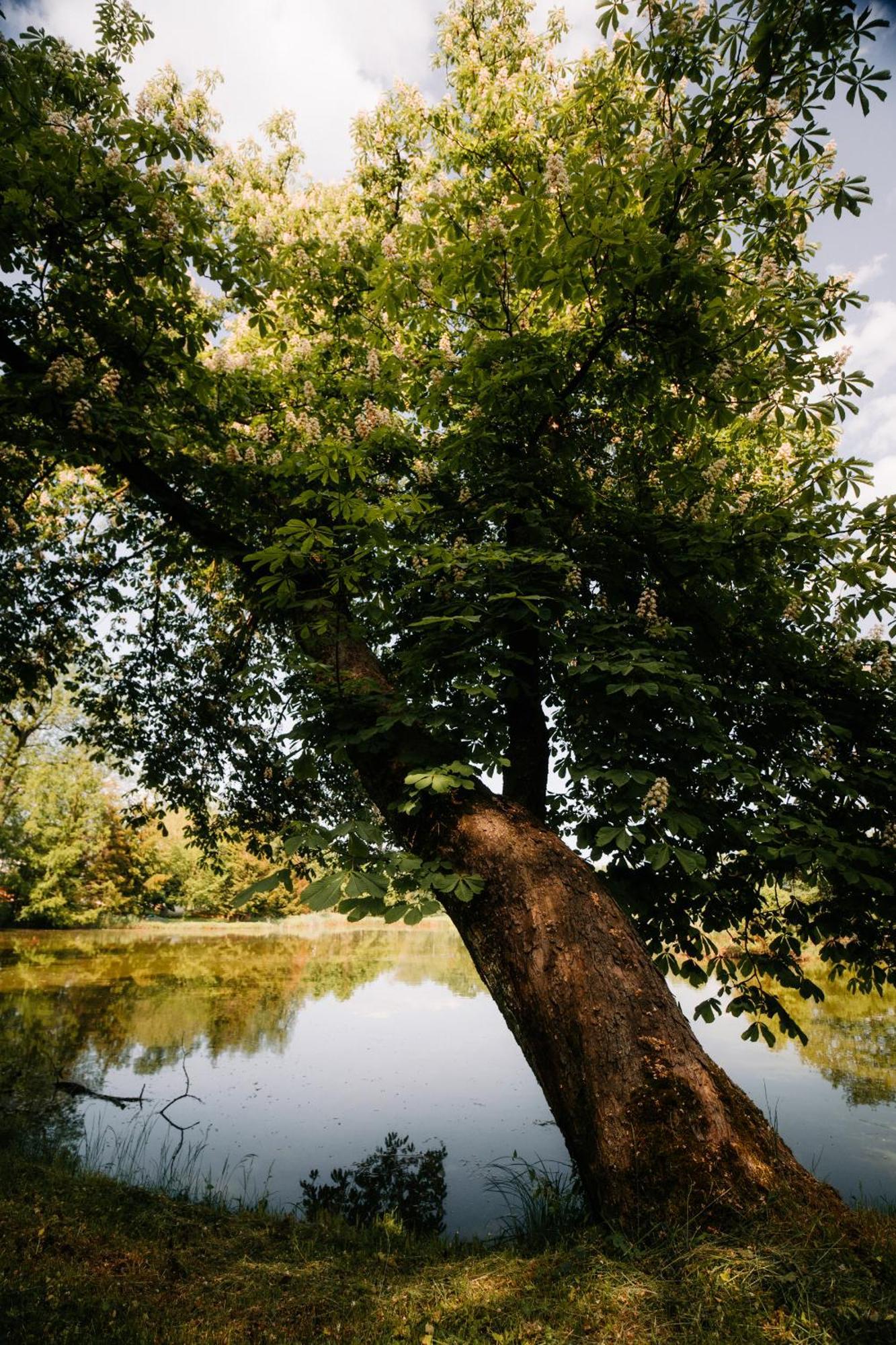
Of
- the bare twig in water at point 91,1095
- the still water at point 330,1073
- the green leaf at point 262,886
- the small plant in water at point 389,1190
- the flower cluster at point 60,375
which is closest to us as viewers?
the green leaf at point 262,886

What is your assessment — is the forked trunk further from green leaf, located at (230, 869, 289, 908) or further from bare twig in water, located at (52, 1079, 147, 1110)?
bare twig in water, located at (52, 1079, 147, 1110)

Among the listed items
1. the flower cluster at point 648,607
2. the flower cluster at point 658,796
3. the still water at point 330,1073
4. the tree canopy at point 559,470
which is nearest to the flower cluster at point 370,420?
the tree canopy at point 559,470

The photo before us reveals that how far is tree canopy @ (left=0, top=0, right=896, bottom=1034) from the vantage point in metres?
3.33

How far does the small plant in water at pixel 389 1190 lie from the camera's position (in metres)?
5.20

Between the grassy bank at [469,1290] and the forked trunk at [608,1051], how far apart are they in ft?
0.53

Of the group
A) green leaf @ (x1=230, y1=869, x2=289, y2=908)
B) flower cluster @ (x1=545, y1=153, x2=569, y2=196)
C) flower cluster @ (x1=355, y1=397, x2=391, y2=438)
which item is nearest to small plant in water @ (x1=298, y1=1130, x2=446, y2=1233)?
green leaf @ (x1=230, y1=869, x2=289, y2=908)

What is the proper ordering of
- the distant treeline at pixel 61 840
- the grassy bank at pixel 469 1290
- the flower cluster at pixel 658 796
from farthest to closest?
the distant treeline at pixel 61 840 → the flower cluster at pixel 658 796 → the grassy bank at pixel 469 1290

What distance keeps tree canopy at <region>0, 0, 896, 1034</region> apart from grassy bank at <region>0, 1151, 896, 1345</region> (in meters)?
1.36

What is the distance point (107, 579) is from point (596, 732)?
7.16m

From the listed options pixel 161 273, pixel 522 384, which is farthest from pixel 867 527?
pixel 161 273

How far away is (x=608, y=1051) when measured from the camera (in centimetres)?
275

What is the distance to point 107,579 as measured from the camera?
8359 mm

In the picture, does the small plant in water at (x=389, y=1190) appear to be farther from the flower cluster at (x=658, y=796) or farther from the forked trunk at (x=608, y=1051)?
the flower cluster at (x=658, y=796)

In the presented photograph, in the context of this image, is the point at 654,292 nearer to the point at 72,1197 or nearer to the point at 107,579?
the point at 72,1197
